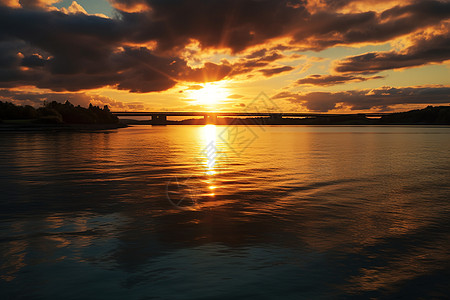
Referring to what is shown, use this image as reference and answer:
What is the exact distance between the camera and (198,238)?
11.6 metres

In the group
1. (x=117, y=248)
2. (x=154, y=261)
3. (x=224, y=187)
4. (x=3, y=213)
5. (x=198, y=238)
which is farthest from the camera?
(x=224, y=187)

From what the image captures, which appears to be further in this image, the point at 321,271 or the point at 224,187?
the point at 224,187

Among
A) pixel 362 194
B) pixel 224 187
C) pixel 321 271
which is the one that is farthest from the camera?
pixel 224 187

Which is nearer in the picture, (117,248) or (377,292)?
(377,292)

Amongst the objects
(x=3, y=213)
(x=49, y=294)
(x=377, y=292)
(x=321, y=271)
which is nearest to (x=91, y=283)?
(x=49, y=294)

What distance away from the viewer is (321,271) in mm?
8930

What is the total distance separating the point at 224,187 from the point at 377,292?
47.3 feet

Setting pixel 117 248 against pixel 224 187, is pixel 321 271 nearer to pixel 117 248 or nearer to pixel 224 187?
pixel 117 248

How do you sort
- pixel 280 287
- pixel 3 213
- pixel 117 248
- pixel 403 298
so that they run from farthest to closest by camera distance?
pixel 3 213 → pixel 117 248 → pixel 280 287 → pixel 403 298

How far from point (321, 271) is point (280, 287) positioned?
1.37 meters

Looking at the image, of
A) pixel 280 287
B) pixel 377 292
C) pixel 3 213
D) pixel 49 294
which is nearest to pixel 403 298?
pixel 377 292

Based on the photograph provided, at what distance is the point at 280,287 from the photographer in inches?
320

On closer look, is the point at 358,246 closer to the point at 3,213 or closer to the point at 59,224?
the point at 59,224

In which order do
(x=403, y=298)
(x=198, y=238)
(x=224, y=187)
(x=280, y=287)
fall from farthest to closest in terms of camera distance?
1. (x=224, y=187)
2. (x=198, y=238)
3. (x=280, y=287)
4. (x=403, y=298)
